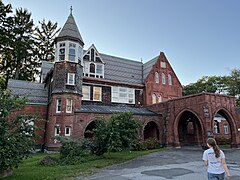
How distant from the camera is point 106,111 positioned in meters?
23.1

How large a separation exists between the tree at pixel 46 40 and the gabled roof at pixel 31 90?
20753 millimetres

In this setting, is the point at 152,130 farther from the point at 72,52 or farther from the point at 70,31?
the point at 70,31

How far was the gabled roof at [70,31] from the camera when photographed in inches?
924

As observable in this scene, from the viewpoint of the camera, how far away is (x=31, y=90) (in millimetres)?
26000

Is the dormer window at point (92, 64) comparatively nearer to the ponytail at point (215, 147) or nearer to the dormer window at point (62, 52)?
the dormer window at point (62, 52)

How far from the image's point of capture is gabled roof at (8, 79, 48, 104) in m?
24.4

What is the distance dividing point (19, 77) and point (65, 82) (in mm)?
24747

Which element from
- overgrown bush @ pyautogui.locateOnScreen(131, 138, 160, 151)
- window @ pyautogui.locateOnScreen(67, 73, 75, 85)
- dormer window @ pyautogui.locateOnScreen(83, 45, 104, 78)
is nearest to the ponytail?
overgrown bush @ pyautogui.locateOnScreen(131, 138, 160, 151)

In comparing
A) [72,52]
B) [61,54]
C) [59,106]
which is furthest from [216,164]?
[61,54]

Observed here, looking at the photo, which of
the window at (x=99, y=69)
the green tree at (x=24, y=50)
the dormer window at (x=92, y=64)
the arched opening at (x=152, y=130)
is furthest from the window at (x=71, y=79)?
the green tree at (x=24, y=50)

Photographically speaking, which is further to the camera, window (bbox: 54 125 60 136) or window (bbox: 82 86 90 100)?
window (bbox: 82 86 90 100)

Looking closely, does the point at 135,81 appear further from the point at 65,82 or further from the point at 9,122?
the point at 9,122

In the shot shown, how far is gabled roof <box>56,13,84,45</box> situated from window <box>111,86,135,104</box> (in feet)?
25.6

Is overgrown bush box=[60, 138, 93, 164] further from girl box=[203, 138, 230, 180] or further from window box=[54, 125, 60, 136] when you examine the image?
girl box=[203, 138, 230, 180]
